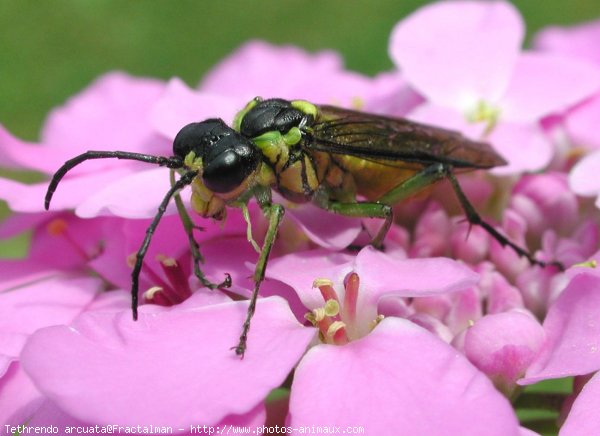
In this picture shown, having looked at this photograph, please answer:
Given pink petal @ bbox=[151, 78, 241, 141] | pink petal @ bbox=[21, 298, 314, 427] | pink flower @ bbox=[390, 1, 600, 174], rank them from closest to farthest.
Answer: pink petal @ bbox=[21, 298, 314, 427]
pink petal @ bbox=[151, 78, 241, 141]
pink flower @ bbox=[390, 1, 600, 174]

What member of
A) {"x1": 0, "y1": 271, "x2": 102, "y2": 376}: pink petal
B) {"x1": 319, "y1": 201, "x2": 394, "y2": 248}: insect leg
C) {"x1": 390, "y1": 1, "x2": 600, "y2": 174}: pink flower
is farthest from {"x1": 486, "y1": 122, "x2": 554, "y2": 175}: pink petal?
{"x1": 0, "y1": 271, "x2": 102, "y2": 376}: pink petal

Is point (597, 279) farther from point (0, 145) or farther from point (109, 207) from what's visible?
point (0, 145)

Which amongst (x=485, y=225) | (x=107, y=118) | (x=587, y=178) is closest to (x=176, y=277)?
(x=485, y=225)

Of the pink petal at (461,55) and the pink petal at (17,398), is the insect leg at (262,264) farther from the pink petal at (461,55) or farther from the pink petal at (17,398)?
the pink petal at (461,55)

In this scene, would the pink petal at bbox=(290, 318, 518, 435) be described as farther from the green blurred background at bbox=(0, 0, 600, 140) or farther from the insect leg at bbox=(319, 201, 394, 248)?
the green blurred background at bbox=(0, 0, 600, 140)

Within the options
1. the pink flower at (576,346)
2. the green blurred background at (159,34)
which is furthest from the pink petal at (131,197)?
the green blurred background at (159,34)

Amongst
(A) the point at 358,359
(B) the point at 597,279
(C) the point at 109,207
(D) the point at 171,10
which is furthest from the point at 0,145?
(D) the point at 171,10

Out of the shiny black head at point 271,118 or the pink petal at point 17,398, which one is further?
the shiny black head at point 271,118
